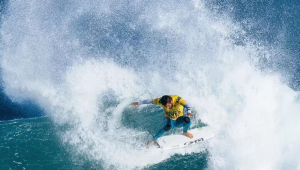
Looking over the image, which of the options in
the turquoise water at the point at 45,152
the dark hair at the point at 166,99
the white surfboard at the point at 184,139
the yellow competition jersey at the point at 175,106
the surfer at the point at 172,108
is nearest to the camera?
the dark hair at the point at 166,99

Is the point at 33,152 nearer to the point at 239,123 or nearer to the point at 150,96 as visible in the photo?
the point at 150,96

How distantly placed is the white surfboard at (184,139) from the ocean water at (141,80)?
0.34 m

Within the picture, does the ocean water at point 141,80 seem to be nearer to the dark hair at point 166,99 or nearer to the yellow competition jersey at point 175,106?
the yellow competition jersey at point 175,106

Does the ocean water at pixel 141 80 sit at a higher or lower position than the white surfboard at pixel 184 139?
higher

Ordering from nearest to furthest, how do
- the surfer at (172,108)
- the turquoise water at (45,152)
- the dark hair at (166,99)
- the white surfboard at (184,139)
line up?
the dark hair at (166,99) → the surfer at (172,108) → the turquoise water at (45,152) → the white surfboard at (184,139)

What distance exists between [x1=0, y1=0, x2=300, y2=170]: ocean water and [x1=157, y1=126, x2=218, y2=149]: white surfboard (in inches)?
13.3

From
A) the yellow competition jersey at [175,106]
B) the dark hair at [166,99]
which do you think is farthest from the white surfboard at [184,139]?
the dark hair at [166,99]

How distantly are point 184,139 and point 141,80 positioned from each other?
6.65 metres

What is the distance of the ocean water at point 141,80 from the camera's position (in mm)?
9438

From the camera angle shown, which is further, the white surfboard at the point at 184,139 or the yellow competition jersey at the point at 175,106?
the white surfboard at the point at 184,139

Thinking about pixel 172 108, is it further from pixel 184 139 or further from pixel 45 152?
pixel 45 152

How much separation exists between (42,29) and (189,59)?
39.4 ft

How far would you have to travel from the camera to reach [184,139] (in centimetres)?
976

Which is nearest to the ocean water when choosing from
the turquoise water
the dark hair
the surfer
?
the turquoise water
